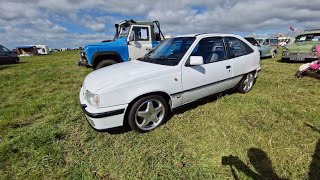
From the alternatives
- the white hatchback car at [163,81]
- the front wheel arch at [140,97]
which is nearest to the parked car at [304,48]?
the white hatchback car at [163,81]

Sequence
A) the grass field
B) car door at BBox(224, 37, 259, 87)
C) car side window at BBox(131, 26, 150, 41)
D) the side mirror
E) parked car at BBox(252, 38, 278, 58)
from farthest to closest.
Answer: parked car at BBox(252, 38, 278, 58)
car side window at BBox(131, 26, 150, 41)
car door at BBox(224, 37, 259, 87)
the side mirror
the grass field

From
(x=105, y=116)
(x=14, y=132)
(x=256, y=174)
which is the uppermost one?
(x=105, y=116)

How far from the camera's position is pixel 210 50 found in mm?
3928

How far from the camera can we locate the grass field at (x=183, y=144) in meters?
2.41

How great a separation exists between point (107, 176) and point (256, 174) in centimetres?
182

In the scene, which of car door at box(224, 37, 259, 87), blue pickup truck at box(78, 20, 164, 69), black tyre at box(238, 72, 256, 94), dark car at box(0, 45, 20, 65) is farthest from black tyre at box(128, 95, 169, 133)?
Result: dark car at box(0, 45, 20, 65)

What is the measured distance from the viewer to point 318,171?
7.55ft

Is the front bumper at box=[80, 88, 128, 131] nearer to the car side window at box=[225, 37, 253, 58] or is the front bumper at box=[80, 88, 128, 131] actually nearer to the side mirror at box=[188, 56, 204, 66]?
the side mirror at box=[188, 56, 204, 66]

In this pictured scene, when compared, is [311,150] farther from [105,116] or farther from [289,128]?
[105,116]

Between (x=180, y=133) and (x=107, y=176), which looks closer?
(x=107, y=176)

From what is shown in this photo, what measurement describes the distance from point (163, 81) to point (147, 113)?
593 mm

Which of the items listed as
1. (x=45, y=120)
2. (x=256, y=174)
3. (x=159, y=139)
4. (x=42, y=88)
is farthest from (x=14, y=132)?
(x=256, y=174)

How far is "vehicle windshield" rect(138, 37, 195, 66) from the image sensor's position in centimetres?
351

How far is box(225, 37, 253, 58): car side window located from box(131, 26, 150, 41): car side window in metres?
3.92
